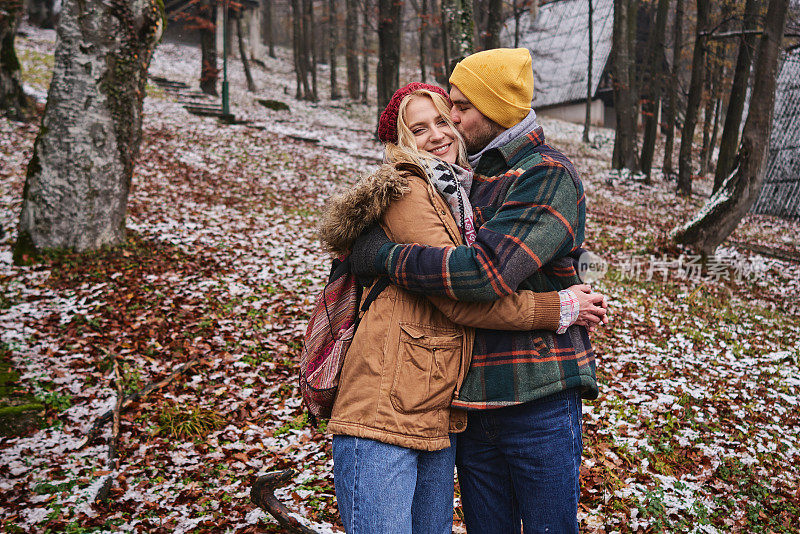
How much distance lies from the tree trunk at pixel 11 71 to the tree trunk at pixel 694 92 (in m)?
17.6

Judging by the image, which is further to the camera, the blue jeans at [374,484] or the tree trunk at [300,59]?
the tree trunk at [300,59]

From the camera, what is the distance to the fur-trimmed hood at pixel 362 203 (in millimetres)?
1990

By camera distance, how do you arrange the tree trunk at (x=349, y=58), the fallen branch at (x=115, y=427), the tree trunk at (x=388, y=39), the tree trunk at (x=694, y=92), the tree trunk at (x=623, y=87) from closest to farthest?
the fallen branch at (x=115, y=427), the tree trunk at (x=694, y=92), the tree trunk at (x=388, y=39), the tree trunk at (x=623, y=87), the tree trunk at (x=349, y=58)

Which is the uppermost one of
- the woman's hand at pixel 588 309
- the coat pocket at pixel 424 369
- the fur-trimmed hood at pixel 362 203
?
the fur-trimmed hood at pixel 362 203

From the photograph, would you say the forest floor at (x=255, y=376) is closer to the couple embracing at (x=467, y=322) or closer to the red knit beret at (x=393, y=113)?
the couple embracing at (x=467, y=322)

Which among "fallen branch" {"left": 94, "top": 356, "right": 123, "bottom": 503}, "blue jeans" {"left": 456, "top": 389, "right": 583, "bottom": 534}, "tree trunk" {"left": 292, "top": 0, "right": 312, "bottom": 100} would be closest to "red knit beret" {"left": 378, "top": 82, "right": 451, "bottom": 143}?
"blue jeans" {"left": 456, "top": 389, "right": 583, "bottom": 534}

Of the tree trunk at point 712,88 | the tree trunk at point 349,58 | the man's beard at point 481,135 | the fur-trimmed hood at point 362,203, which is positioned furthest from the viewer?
the tree trunk at point 349,58

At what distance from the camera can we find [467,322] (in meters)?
1.95

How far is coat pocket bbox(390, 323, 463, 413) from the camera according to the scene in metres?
1.91

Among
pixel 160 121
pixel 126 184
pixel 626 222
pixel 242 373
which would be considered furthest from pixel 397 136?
pixel 160 121

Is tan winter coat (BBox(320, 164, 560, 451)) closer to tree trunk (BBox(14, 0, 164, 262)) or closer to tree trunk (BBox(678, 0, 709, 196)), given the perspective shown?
tree trunk (BBox(14, 0, 164, 262))

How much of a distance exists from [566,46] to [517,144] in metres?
37.4

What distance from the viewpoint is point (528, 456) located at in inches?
81.7

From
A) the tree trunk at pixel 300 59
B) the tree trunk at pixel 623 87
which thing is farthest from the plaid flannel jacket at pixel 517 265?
the tree trunk at pixel 300 59
